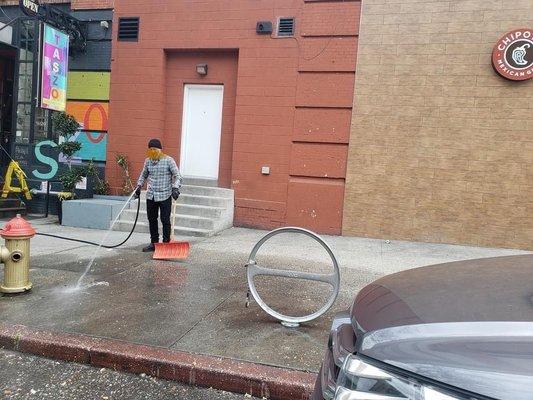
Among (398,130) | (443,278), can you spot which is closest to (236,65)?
(398,130)

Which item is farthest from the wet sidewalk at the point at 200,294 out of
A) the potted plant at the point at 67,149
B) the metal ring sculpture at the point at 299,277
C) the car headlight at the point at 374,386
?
the car headlight at the point at 374,386

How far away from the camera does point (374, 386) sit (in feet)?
4.81

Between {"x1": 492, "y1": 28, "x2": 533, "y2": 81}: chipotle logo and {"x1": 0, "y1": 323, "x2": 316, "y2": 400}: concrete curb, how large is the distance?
7.21 meters

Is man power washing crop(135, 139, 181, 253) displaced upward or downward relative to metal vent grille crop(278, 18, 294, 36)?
downward

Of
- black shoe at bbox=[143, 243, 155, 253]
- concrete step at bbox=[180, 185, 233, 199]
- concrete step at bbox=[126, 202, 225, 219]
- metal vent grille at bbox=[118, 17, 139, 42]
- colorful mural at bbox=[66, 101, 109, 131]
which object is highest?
metal vent grille at bbox=[118, 17, 139, 42]

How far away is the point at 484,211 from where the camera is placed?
8.32 meters

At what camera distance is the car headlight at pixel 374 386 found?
1361 mm

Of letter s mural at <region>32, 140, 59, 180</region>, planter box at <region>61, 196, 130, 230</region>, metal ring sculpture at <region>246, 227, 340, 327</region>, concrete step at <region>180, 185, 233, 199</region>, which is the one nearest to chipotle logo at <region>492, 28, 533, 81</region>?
concrete step at <region>180, 185, 233, 199</region>

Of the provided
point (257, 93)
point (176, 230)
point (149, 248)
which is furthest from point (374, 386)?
point (257, 93)

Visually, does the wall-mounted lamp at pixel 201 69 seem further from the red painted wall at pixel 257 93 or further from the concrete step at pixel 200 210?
the concrete step at pixel 200 210

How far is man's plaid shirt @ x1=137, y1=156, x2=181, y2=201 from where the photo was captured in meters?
6.97

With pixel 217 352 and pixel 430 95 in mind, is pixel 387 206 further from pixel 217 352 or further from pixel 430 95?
pixel 217 352

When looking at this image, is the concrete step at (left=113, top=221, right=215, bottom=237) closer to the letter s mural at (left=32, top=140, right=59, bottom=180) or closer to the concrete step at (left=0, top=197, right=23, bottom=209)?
the letter s mural at (left=32, top=140, right=59, bottom=180)

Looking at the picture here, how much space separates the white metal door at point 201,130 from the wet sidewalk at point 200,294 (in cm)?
253
